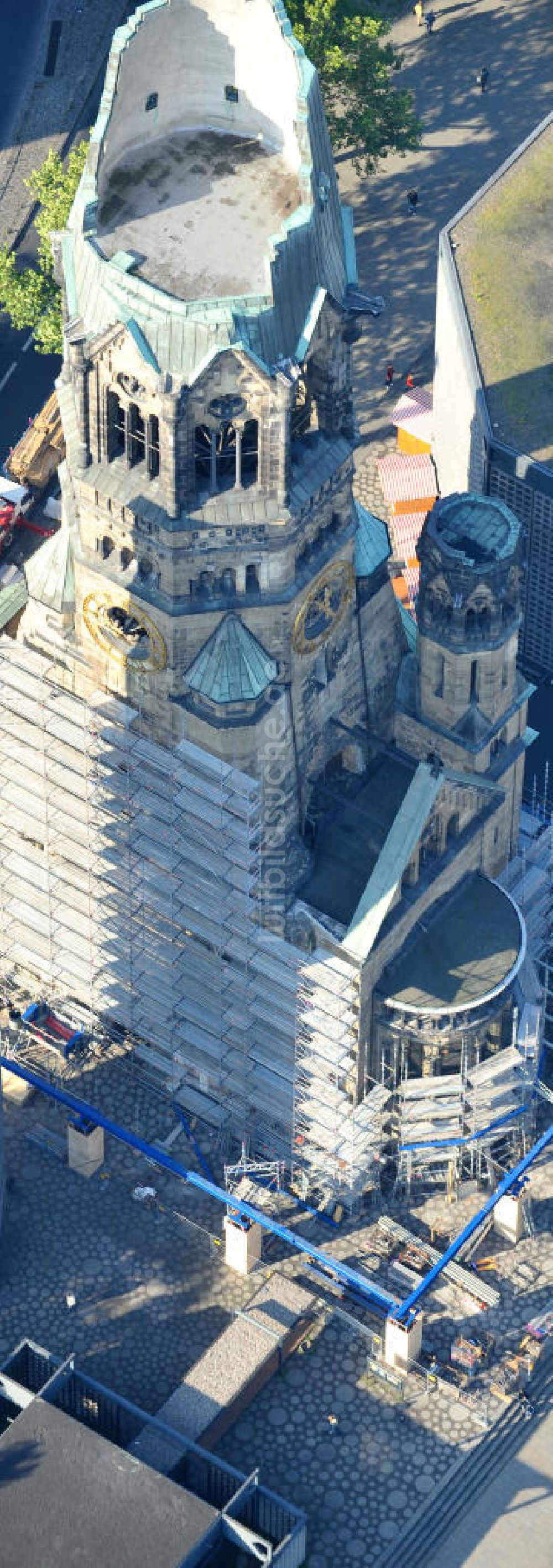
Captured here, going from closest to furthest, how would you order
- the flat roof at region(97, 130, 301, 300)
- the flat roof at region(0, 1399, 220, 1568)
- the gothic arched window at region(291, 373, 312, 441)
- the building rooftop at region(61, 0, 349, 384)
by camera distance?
the building rooftop at region(61, 0, 349, 384), the flat roof at region(97, 130, 301, 300), the gothic arched window at region(291, 373, 312, 441), the flat roof at region(0, 1399, 220, 1568)

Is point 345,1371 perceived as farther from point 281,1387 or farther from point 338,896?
point 338,896

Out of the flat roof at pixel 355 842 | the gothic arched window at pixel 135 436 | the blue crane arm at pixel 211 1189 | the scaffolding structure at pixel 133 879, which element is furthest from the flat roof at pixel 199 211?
the blue crane arm at pixel 211 1189

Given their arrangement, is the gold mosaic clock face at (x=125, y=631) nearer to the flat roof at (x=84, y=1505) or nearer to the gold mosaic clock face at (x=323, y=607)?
the gold mosaic clock face at (x=323, y=607)

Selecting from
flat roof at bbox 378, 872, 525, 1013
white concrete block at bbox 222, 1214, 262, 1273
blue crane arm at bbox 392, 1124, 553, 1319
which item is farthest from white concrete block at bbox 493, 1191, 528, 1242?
white concrete block at bbox 222, 1214, 262, 1273

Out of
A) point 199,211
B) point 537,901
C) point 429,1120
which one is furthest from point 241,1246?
point 199,211

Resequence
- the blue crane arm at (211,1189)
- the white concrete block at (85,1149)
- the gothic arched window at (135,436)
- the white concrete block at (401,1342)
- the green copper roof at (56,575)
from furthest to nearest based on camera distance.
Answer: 1. the white concrete block at (85,1149)
2. the blue crane arm at (211,1189)
3. the white concrete block at (401,1342)
4. the green copper roof at (56,575)
5. the gothic arched window at (135,436)

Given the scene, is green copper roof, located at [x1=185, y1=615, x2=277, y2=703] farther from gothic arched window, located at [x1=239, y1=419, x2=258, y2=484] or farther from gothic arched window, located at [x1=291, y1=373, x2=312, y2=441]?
gothic arched window, located at [x1=291, y1=373, x2=312, y2=441]

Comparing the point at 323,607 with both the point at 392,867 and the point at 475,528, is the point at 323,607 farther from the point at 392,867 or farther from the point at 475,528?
the point at 392,867
